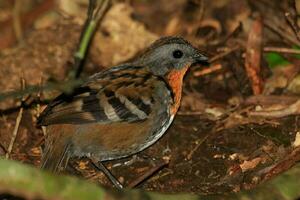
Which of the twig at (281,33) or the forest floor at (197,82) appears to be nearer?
the forest floor at (197,82)

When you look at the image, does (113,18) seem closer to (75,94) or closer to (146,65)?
(146,65)

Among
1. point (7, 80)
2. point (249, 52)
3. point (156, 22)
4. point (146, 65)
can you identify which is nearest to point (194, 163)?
point (146, 65)

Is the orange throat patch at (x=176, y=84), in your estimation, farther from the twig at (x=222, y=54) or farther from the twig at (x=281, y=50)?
the twig at (x=281, y=50)

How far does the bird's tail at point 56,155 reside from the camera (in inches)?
261

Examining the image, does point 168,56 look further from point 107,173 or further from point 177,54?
point 107,173

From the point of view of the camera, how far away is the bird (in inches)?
261

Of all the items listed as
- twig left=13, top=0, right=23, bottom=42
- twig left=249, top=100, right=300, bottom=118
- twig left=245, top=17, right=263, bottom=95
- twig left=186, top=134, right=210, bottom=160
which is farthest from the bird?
twig left=13, top=0, right=23, bottom=42

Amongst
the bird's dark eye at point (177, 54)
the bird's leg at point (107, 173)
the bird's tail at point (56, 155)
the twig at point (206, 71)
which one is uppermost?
the bird's dark eye at point (177, 54)

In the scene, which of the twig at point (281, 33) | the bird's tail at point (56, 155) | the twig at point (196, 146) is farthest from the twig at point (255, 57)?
the bird's tail at point (56, 155)

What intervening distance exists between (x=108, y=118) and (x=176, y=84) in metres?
0.89

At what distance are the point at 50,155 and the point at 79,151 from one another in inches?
10.2

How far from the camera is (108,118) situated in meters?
6.65

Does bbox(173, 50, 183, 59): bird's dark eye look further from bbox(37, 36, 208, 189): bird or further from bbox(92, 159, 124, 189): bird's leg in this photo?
bbox(92, 159, 124, 189): bird's leg

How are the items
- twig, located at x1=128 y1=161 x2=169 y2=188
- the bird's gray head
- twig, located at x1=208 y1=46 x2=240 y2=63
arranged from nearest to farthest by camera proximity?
Answer: twig, located at x1=128 y1=161 x2=169 y2=188, the bird's gray head, twig, located at x1=208 y1=46 x2=240 y2=63
